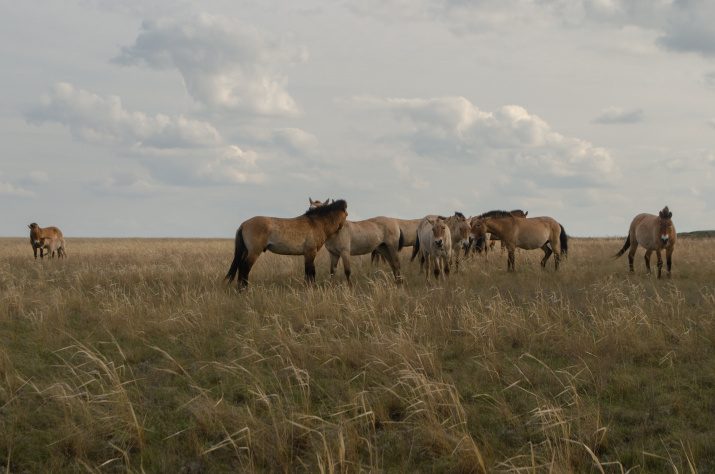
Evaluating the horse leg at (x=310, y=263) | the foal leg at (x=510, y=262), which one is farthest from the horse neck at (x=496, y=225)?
the horse leg at (x=310, y=263)

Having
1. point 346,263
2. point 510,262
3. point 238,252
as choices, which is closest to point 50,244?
point 238,252

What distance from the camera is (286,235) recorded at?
12523 millimetres

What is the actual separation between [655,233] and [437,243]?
6438 mm

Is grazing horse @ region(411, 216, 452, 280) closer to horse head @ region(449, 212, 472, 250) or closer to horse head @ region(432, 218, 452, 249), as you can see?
horse head @ region(432, 218, 452, 249)

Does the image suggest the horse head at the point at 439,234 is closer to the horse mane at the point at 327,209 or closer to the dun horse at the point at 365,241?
the dun horse at the point at 365,241

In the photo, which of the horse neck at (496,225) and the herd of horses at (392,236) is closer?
the herd of horses at (392,236)

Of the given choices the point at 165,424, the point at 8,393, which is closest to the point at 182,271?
the point at 8,393

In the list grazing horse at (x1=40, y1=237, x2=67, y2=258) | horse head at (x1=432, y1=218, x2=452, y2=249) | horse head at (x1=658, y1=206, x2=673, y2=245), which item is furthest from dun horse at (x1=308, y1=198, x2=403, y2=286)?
grazing horse at (x1=40, y1=237, x2=67, y2=258)

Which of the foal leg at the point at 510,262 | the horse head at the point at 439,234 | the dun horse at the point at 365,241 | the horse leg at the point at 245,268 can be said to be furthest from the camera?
the foal leg at the point at 510,262

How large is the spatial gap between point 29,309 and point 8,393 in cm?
481

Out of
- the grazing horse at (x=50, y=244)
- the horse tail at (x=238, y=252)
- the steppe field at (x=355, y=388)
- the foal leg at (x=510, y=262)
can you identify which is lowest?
the steppe field at (x=355, y=388)

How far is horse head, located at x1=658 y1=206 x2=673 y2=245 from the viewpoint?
1409cm

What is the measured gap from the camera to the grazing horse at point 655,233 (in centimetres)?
1439

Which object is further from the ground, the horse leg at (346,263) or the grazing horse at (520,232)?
the grazing horse at (520,232)
